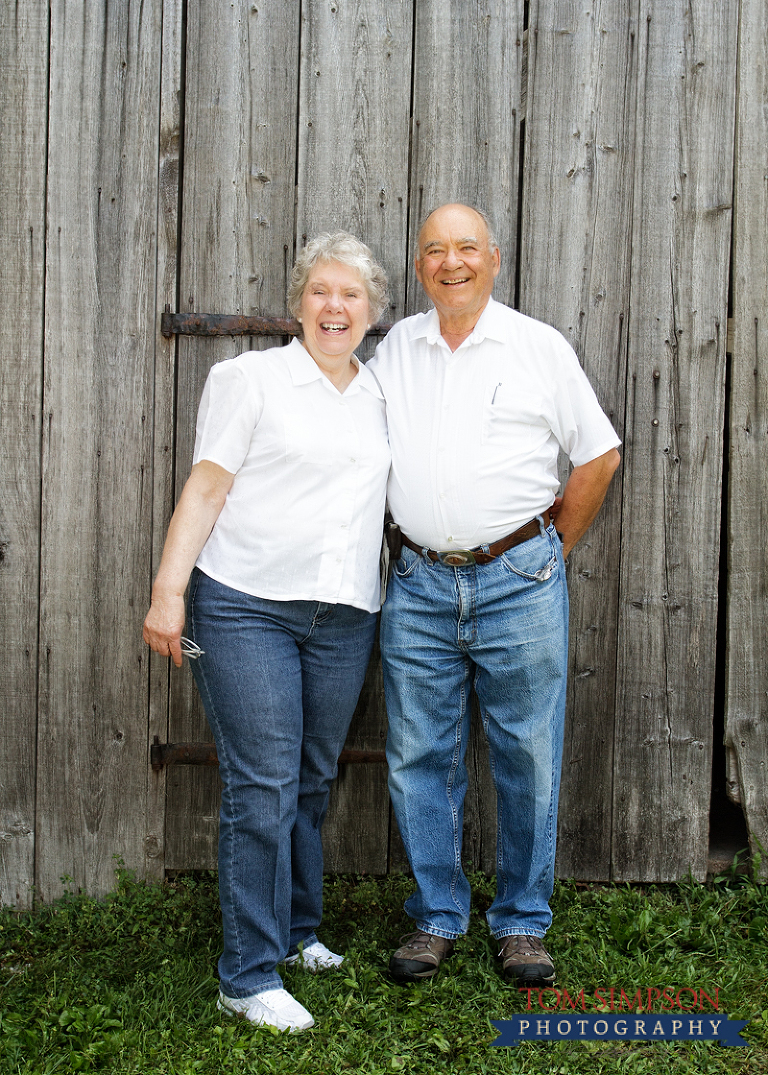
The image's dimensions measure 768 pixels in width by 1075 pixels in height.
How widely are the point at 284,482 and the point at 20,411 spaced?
1.05 meters

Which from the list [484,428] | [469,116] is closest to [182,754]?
[484,428]

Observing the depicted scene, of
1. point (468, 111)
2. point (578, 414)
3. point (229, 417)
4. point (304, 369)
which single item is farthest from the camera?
point (468, 111)

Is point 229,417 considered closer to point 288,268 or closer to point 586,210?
point 288,268

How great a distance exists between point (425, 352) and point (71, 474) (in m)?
1.19

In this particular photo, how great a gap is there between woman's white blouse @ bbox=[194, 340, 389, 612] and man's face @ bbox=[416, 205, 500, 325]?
409 mm

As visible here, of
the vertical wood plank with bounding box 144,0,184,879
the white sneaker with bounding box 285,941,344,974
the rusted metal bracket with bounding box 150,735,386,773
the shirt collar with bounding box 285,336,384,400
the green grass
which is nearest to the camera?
the green grass

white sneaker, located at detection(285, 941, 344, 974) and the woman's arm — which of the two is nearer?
the woman's arm

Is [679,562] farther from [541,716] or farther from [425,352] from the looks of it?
[425,352]

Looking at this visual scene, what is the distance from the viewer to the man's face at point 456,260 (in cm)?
222

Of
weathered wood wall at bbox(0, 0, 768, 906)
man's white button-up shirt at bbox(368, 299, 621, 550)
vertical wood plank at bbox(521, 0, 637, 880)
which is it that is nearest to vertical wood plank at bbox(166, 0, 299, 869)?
weathered wood wall at bbox(0, 0, 768, 906)

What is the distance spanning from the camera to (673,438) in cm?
267

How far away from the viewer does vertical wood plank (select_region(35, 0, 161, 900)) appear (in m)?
2.56

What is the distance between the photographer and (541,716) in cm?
229

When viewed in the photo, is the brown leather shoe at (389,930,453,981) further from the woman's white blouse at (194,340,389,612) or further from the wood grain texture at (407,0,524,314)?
the wood grain texture at (407,0,524,314)
